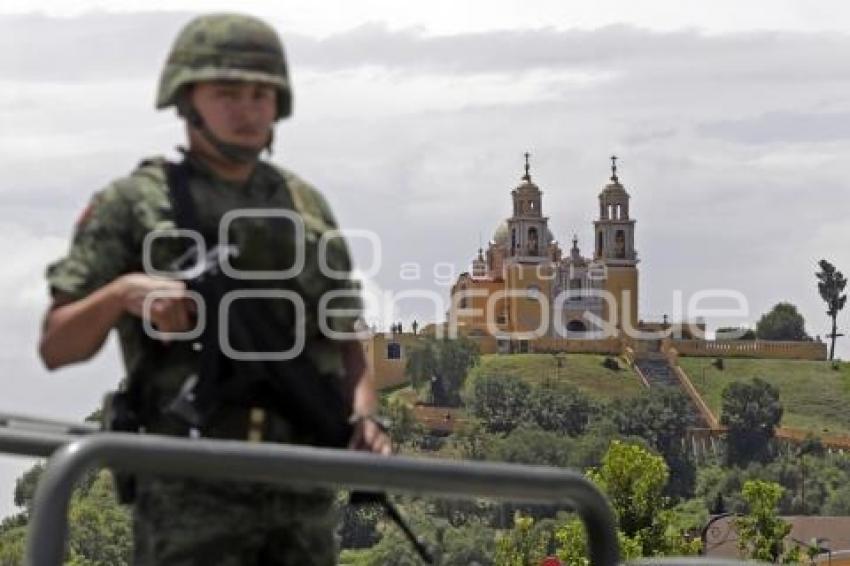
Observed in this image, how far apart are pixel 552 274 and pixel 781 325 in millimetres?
19903

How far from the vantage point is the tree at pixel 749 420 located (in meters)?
155

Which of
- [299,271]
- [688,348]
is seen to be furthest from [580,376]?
[299,271]

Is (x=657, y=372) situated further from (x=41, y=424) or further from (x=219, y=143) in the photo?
(x=219, y=143)

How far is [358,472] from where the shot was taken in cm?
323

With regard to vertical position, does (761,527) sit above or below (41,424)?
above

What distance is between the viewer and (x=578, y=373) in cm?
Result: 16512

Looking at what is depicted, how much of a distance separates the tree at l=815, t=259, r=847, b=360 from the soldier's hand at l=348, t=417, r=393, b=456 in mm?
173494

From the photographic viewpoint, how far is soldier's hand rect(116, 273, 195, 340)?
3.52m

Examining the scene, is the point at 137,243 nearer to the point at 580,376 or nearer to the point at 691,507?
the point at 691,507

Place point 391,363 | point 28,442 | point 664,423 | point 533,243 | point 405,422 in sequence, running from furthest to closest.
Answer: point 533,243 → point 391,363 → point 664,423 → point 405,422 → point 28,442

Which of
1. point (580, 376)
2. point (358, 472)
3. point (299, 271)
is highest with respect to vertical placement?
point (580, 376)

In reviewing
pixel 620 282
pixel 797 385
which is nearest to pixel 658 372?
pixel 797 385

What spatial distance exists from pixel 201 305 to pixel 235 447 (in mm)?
475

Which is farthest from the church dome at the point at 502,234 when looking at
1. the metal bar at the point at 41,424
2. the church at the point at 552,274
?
the metal bar at the point at 41,424
